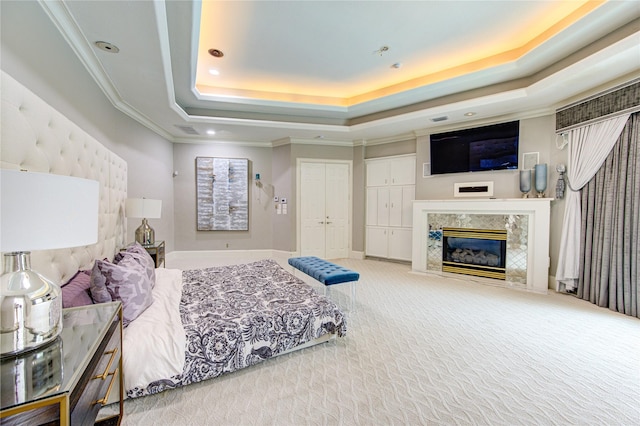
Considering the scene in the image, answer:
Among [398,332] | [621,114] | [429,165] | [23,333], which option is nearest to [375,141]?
[429,165]

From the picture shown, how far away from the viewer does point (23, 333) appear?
903mm

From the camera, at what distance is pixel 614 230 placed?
3086mm

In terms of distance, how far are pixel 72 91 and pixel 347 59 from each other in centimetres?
306

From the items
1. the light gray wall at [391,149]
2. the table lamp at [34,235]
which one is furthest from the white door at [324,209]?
the table lamp at [34,235]

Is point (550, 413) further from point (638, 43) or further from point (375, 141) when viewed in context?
point (375, 141)

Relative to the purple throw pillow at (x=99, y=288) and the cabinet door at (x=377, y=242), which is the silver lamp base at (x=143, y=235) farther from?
the cabinet door at (x=377, y=242)

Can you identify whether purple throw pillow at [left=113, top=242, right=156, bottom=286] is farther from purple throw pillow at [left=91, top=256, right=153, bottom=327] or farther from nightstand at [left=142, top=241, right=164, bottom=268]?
nightstand at [left=142, top=241, right=164, bottom=268]

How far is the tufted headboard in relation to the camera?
1.39 metres

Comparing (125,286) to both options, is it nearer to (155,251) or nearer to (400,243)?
(155,251)

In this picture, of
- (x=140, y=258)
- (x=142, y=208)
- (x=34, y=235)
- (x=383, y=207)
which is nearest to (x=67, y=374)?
(x=34, y=235)

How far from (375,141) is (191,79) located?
366 centimetres

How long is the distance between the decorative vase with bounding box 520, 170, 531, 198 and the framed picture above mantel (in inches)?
196

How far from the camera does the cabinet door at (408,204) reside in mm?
5320

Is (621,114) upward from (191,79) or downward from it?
downward
